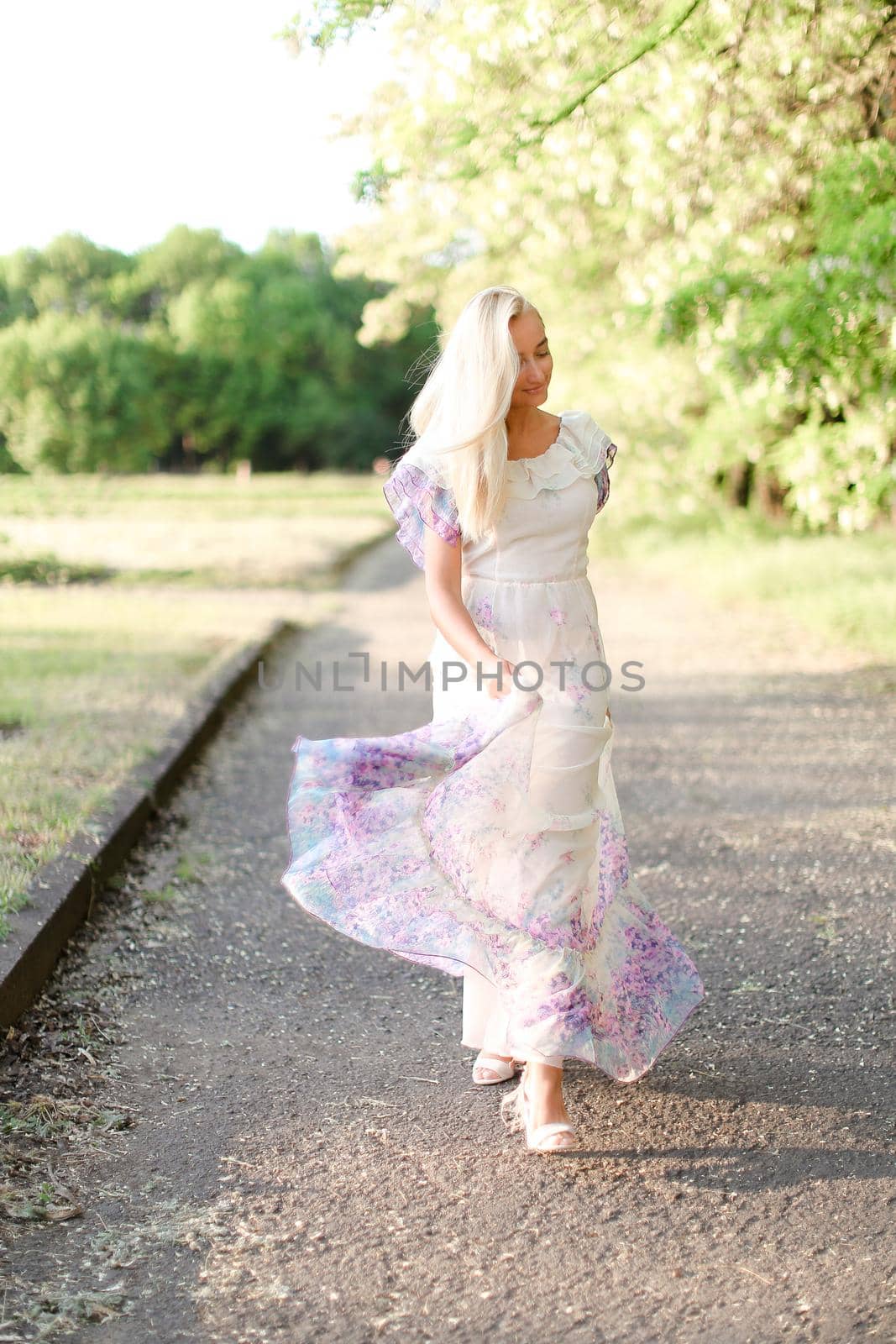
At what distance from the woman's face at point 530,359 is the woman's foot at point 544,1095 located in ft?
5.39

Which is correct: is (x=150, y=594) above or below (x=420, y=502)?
below

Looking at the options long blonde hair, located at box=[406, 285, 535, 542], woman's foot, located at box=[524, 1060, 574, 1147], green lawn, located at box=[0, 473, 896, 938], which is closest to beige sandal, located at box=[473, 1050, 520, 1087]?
woman's foot, located at box=[524, 1060, 574, 1147]

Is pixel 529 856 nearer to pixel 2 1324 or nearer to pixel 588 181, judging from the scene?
pixel 2 1324

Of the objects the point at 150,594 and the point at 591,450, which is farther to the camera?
the point at 150,594

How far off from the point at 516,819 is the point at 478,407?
3.33 ft

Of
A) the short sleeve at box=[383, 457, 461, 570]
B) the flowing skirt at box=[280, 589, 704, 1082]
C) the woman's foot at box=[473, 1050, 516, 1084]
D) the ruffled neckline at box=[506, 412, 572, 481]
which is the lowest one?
the woman's foot at box=[473, 1050, 516, 1084]

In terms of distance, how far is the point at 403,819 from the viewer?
334cm

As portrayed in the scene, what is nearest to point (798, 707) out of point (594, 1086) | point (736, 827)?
point (736, 827)

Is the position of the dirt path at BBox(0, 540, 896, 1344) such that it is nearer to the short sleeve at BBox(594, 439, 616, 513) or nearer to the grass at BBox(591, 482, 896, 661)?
the short sleeve at BBox(594, 439, 616, 513)

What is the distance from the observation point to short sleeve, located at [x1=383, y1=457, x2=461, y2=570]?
3.16 m

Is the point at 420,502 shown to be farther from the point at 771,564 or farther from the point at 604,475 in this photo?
the point at 771,564

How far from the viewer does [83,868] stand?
15.5 feet

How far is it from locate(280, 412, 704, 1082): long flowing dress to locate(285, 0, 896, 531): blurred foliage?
3839 mm

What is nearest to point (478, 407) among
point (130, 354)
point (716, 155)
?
point (716, 155)
